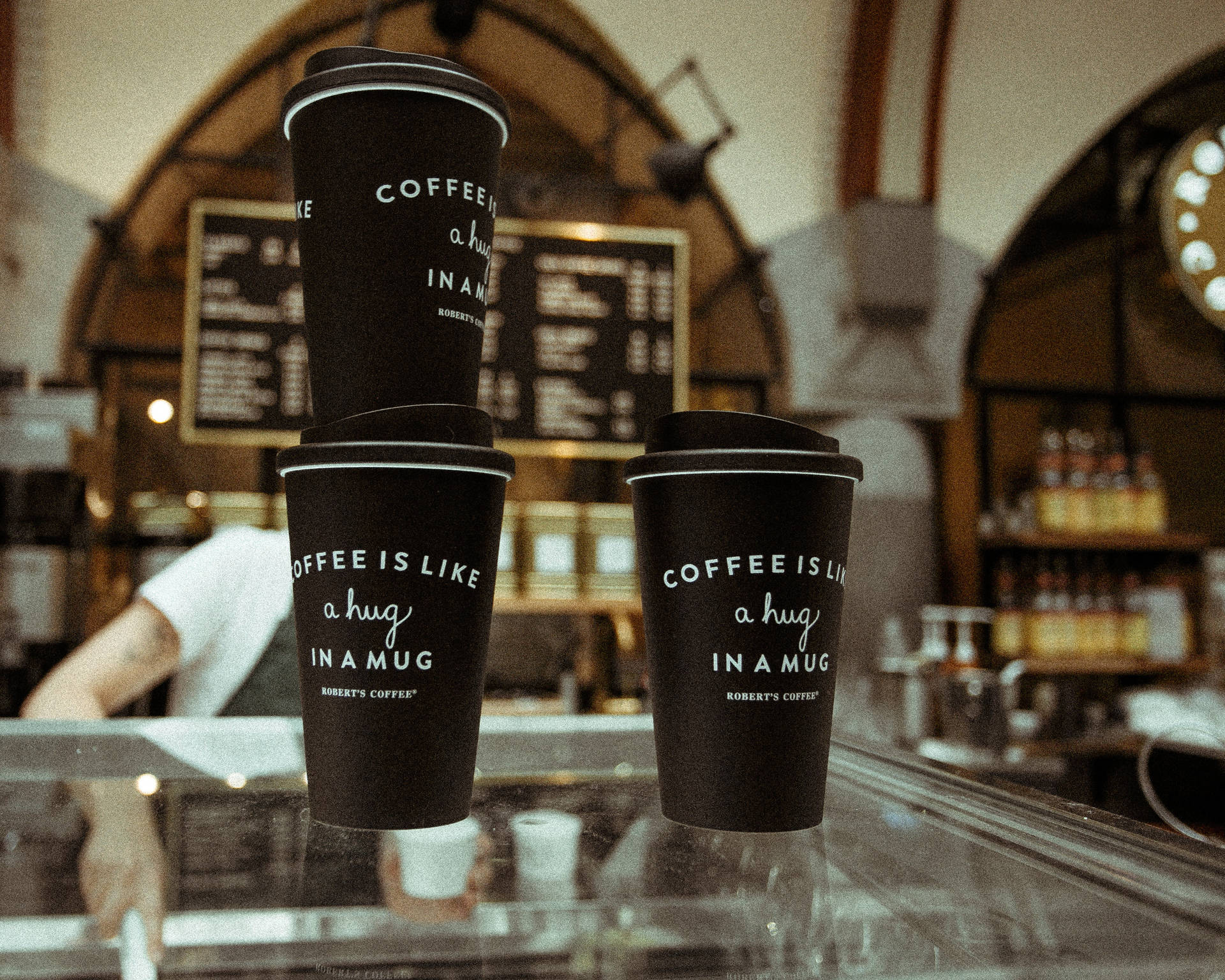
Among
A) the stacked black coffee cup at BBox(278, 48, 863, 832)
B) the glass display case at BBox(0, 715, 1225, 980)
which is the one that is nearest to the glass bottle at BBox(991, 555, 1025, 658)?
the glass display case at BBox(0, 715, 1225, 980)

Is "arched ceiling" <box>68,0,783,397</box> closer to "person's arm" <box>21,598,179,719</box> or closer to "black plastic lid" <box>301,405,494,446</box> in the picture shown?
"person's arm" <box>21,598,179,719</box>

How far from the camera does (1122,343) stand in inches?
173

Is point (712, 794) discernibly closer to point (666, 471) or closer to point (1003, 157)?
point (666, 471)

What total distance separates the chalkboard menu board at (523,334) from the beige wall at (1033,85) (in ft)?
4.43

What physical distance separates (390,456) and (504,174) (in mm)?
3740

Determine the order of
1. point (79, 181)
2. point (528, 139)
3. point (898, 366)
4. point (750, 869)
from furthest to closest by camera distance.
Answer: point (528, 139), point (898, 366), point (79, 181), point (750, 869)

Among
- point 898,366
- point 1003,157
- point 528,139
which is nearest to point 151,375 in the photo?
point 528,139

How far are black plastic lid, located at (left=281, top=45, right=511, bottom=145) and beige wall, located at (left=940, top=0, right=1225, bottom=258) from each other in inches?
151

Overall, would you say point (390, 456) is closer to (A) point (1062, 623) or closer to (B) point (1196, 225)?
(A) point (1062, 623)

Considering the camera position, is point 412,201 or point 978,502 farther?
point 978,502

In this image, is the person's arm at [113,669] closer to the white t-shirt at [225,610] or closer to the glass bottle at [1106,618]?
the white t-shirt at [225,610]

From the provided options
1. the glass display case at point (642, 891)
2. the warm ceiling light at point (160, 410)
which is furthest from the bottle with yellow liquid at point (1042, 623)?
the glass display case at point (642, 891)

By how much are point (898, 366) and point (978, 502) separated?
2.16 feet

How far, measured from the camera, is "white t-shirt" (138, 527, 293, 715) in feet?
5.25
